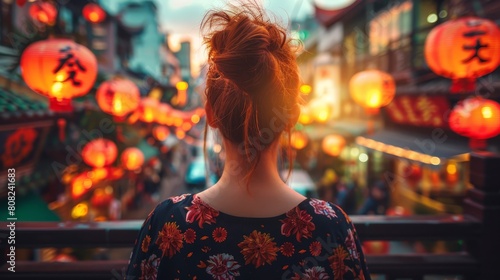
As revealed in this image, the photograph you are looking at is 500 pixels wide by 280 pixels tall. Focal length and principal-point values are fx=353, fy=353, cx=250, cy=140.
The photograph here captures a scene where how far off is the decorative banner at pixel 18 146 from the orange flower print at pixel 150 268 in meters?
5.68

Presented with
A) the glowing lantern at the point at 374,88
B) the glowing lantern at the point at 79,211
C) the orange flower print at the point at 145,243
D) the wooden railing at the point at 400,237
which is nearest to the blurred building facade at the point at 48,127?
the glowing lantern at the point at 79,211

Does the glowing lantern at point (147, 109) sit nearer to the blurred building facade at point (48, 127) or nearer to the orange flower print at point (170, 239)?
the blurred building facade at point (48, 127)

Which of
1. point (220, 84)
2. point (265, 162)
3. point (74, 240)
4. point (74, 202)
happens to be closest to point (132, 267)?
point (265, 162)

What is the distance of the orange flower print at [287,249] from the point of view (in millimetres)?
1464

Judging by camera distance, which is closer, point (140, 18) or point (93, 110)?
point (93, 110)

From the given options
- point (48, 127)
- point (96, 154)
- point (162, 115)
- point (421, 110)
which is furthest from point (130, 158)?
point (421, 110)

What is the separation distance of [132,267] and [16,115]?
5525 mm

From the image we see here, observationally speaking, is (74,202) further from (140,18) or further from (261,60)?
(140,18)

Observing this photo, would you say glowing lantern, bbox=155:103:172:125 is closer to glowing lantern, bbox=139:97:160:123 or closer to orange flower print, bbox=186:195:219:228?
glowing lantern, bbox=139:97:160:123

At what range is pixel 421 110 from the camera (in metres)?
11.1

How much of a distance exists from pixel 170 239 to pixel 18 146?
6644mm

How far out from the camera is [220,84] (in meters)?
1.45

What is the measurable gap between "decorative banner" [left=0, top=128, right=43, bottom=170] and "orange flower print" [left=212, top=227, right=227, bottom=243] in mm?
5954

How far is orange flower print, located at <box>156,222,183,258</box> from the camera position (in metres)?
1.50
